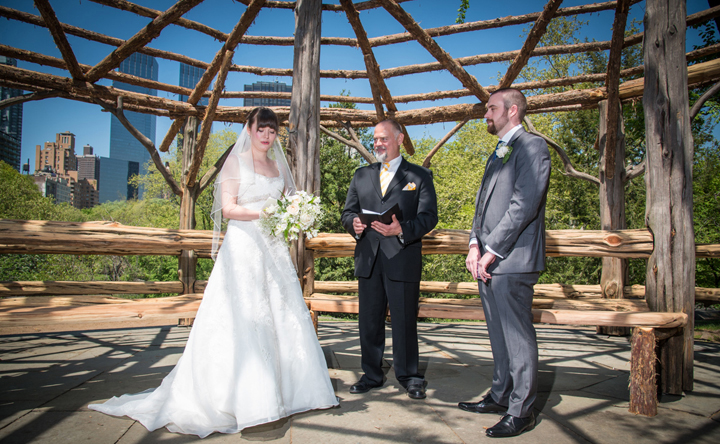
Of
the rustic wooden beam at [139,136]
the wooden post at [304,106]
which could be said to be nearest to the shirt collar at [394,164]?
the wooden post at [304,106]

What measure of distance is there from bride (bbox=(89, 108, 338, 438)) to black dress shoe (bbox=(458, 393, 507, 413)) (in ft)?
3.13

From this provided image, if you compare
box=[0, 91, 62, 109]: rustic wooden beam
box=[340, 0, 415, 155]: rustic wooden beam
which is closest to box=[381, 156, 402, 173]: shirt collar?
box=[340, 0, 415, 155]: rustic wooden beam

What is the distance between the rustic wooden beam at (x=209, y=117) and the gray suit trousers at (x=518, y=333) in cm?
492

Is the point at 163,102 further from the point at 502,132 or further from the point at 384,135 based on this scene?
the point at 502,132

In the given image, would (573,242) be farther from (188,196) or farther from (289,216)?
(188,196)

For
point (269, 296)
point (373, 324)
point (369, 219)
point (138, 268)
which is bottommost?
point (138, 268)

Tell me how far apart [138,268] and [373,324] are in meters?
19.2

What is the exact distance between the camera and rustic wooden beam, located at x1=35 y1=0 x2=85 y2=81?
4898 mm

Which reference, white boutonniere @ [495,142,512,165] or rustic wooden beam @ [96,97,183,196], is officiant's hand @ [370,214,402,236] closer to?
white boutonniere @ [495,142,512,165]

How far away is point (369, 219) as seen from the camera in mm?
3135

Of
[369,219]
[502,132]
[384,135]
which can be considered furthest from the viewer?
[384,135]

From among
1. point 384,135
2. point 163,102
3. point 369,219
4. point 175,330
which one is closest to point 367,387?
point 369,219

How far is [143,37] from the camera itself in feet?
17.6

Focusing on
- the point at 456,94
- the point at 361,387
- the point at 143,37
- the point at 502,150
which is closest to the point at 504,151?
the point at 502,150
